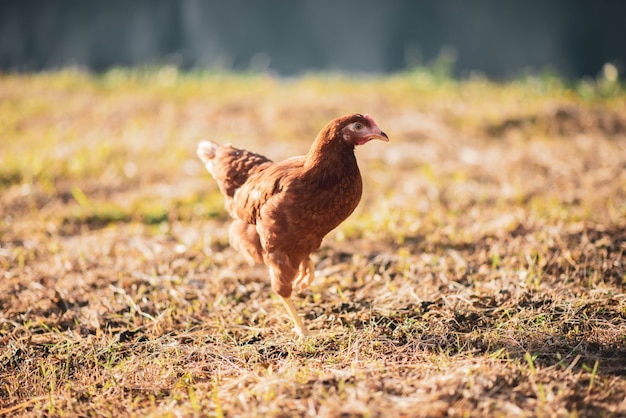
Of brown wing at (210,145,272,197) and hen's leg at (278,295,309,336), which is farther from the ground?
brown wing at (210,145,272,197)

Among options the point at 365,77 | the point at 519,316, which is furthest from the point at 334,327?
the point at 365,77

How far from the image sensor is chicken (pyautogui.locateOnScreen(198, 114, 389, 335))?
2443 mm

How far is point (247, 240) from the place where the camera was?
274cm

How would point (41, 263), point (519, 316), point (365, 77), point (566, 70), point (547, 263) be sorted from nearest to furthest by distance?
1. point (519, 316)
2. point (547, 263)
3. point (41, 263)
4. point (566, 70)
5. point (365, 77)

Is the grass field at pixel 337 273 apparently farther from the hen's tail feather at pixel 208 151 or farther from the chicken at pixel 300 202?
the hen's tail feather at pixel 208 151

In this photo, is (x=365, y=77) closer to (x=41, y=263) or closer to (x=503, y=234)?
(x=503, y=234)

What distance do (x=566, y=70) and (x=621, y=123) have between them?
2.03m

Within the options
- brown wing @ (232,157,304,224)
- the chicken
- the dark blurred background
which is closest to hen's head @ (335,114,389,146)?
the chicken

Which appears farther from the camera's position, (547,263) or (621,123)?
(621,123)

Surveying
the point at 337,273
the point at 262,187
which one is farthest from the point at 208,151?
the point at 337,273

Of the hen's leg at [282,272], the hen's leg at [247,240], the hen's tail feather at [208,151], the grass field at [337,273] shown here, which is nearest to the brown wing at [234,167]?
the hen's tail feather at [208,151]

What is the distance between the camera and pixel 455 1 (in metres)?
7.63

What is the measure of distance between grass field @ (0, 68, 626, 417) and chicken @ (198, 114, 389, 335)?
1.14 ft

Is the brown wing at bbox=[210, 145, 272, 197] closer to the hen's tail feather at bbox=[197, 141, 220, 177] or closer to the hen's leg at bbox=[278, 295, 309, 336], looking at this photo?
the hen's tail feather at bbox=[197, 141, 220, 177]
